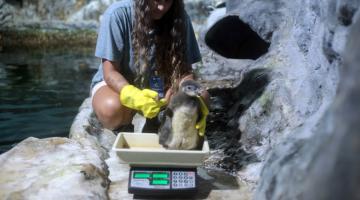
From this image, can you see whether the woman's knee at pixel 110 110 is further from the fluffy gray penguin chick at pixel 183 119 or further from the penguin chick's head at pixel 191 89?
the penguin chick's head at pixel 191 89

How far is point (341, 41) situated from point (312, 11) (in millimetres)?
1216

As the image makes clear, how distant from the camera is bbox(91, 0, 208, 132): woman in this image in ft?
10.7

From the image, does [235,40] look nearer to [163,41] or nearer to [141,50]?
[163,41]

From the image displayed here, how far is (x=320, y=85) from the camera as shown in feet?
9.15

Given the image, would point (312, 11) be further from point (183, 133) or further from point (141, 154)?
point (141, 154)

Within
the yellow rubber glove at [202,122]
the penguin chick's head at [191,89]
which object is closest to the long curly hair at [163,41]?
the yellow rubber glove at [202,122]

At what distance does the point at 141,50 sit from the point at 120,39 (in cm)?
18

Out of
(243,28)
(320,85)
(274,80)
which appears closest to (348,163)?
(320,85)

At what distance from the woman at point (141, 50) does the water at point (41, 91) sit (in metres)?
1.68

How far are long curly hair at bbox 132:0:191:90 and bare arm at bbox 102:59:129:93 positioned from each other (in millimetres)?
154

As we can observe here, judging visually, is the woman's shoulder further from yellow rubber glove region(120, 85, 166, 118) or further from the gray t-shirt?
yellow rubber glove region(120, 85, 166, 118)

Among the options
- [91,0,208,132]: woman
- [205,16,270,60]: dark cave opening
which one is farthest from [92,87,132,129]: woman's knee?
[205,16,270,60]: dark cave opening

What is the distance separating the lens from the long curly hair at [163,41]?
3256mm

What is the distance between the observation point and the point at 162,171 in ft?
8.71
